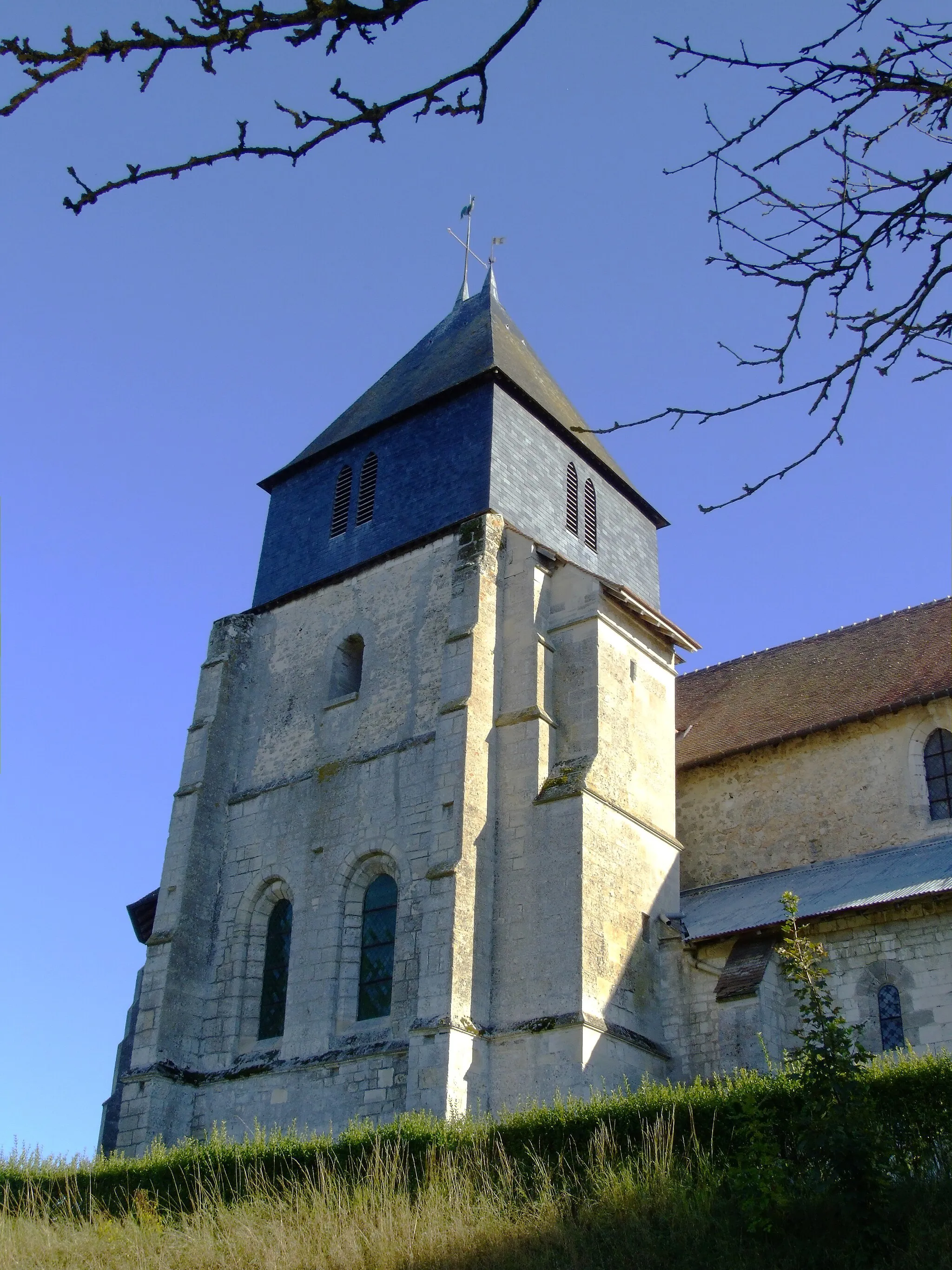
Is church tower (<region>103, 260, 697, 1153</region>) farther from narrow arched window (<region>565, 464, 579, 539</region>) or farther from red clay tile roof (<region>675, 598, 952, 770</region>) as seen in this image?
red clay tile roof (<region>675, 598, 952, 770</region>)

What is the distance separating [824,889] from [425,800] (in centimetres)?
482

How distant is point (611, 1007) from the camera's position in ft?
49.1

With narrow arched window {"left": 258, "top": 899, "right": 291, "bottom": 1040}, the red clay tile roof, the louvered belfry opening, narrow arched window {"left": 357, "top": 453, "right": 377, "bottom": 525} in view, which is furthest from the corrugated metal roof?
narrow arched window {"left": 357, "top": 453, "right": 377, "bottom": 525}

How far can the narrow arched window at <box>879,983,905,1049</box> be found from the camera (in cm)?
1434

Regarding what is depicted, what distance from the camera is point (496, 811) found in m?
16.1

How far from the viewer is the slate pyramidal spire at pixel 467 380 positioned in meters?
19.9

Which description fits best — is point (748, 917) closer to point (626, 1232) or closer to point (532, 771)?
point (532, 771)

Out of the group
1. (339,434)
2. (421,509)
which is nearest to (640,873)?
(421,509)

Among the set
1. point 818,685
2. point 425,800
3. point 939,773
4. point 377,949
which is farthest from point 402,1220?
point 818,685

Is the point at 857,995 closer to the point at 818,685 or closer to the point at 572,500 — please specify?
the point at 818,685

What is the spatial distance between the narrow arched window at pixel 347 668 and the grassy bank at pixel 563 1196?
700cm

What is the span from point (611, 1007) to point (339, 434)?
10.1 m

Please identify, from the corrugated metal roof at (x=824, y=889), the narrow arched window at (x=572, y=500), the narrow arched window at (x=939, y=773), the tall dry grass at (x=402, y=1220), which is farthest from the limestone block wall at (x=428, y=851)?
the narrow arched window at (x=939, y=773)

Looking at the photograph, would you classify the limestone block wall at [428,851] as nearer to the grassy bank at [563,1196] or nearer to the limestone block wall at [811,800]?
the limestone block wall at [811,800]
